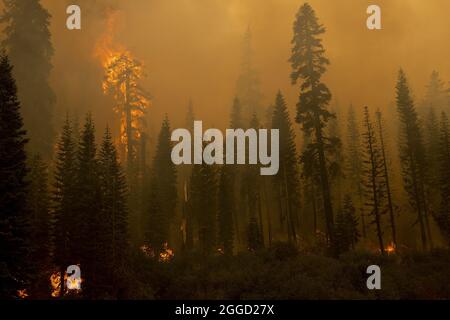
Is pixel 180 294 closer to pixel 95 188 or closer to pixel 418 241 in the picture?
pixel 95 188

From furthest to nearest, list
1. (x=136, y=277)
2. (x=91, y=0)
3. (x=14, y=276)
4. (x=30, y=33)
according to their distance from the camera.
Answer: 1. (x=91, y=0)
2. (x=30, y=33)
3. (x=136, y=277)
4. (x=14, y=276)

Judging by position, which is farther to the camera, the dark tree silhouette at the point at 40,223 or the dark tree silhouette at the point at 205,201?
the dark tree silhouette at the point at 205,201

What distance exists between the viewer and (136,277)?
24594 mm

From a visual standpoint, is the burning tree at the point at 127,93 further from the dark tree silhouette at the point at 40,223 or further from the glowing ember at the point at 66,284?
the glowing ember at the point at 66,284

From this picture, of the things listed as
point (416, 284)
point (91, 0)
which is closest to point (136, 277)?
point (416, 284)

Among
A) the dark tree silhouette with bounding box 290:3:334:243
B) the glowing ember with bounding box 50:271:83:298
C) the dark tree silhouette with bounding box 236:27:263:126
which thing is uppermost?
the dark tree silhouette with bounding box 236:27:263:126

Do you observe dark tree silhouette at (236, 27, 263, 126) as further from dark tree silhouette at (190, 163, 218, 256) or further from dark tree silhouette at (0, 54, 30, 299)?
dark tree silhouette at (0, 54, 30, 299)

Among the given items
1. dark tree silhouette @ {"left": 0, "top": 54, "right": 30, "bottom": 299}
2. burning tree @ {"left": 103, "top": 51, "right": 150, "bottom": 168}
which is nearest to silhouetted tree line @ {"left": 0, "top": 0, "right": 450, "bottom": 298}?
dark tree silhouette @ {"left": 0, "top": 54, "right": 30, "bottom": 299}

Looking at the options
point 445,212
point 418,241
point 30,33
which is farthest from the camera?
point 418,241

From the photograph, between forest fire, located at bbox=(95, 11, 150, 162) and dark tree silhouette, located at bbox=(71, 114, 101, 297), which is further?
forest fire, located at bbox=(95, 11, 150, 162)

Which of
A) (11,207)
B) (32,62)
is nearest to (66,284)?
(11,207)

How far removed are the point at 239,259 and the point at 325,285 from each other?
855cm

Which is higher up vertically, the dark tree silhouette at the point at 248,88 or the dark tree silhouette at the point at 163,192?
the dark tree silhouette at the point at 248,88

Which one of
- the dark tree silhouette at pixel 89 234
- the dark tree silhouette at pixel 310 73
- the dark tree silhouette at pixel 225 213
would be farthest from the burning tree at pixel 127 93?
the dark tree silhouette at pixel 310 73
